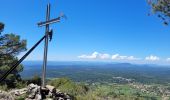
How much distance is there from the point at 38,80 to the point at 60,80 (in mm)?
6039

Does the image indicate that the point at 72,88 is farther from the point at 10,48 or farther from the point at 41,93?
the point at 10,48

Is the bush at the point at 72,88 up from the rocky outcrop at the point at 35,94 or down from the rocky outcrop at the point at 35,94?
down

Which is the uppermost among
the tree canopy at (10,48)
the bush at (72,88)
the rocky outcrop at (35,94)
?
the tree canopy at (10,48)

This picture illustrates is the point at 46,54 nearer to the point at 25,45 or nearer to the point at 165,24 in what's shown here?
the point at 165,24

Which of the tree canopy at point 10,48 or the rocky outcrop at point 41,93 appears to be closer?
the rocky outcrop at point 41,93

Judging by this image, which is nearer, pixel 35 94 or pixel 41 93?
pixel 35 94

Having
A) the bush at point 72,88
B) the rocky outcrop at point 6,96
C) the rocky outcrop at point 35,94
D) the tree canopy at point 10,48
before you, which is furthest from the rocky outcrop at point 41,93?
the tree canopy at point 10,48

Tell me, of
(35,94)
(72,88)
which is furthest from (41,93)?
(72,88)

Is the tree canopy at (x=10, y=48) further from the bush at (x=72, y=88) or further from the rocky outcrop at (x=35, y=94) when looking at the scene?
the rocky outcrop at (x=35, y=94)

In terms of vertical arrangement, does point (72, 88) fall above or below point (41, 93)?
below

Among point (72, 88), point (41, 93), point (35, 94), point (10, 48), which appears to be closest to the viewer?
point (35, 94)

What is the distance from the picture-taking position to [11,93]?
547 inches

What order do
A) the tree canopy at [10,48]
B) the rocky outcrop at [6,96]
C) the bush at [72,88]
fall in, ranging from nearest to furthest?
the rocky outcrop at [6,96]
the bush at [72,88]
the tree canopy at [10,48]

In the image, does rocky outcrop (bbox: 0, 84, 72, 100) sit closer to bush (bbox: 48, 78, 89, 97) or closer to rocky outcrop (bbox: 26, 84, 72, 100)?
rocky outcrop (bbox: 26, 84, 72, 100)
